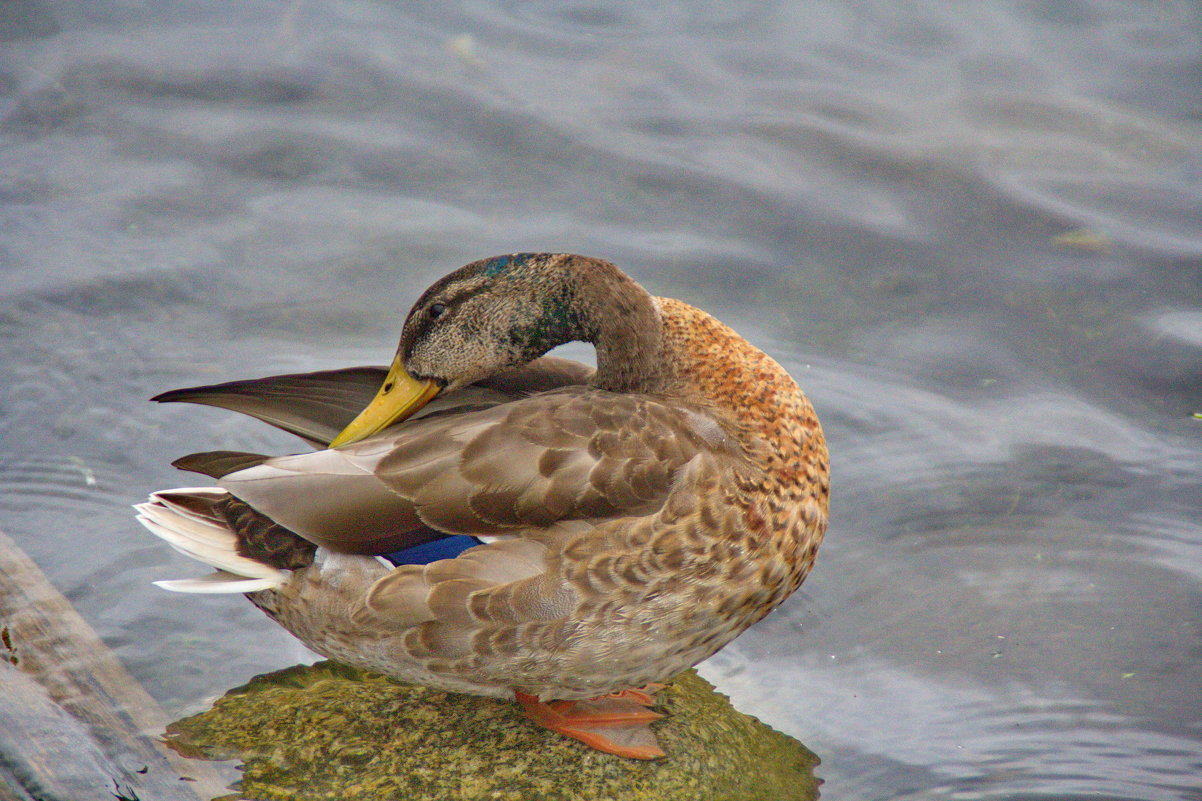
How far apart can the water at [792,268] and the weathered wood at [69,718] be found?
27 centimetres

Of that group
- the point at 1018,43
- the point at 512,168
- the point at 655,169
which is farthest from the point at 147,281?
the point at 1018,43

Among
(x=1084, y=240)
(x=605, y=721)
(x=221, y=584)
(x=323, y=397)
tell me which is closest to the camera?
(x=221, y=584)

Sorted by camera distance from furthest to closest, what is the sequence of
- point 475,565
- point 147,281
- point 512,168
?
point 512,168
point 147,281
point 475,565

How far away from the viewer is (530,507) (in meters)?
3.43

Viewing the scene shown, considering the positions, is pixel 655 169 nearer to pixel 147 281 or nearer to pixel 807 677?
pixel 147 281

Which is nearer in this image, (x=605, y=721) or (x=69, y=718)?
(x=69, y=718)

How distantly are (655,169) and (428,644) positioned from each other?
389cm

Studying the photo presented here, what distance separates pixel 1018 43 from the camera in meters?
7.54

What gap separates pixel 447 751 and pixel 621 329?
129 centimetres

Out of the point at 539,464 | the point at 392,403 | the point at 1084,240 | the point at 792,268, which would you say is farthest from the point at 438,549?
the point at 1084,240

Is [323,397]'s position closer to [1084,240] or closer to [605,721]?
[605,721]

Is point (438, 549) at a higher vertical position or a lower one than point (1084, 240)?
lower

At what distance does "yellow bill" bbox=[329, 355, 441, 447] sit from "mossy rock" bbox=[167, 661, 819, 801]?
785 millimetres

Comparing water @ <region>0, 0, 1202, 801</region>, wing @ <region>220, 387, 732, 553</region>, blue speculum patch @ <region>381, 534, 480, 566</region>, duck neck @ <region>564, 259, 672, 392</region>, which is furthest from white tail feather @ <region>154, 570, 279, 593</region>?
duck neck @ <region>564, 259, 672, 392</region>
